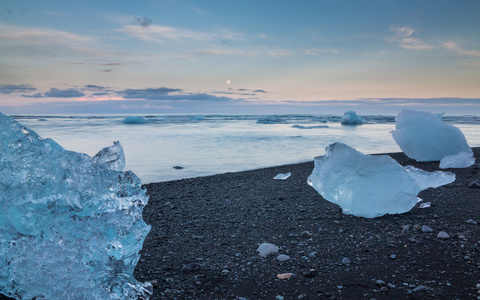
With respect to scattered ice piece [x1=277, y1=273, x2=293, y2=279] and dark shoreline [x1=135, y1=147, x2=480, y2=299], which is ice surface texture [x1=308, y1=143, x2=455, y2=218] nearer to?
dark shoreline [x1=135, y1=147, x2=480, y2=299]

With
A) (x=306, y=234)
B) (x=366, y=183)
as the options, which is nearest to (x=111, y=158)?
(x=306, y=234)

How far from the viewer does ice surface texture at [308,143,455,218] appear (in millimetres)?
3590

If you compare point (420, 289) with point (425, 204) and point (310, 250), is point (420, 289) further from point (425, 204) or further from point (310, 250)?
point (425, 204)

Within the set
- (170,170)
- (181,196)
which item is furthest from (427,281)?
(170,170)

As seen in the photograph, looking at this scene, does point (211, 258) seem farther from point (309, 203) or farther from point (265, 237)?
point (309, 203)

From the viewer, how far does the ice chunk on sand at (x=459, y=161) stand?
6.27 m

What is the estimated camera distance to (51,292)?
1.96 meters

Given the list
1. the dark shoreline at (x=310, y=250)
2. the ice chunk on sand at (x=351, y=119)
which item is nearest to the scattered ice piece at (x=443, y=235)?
the dark shoreline at (x=310, y=250)

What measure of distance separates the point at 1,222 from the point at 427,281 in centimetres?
280

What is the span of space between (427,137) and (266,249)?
5781 millimetres

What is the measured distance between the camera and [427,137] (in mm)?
7125

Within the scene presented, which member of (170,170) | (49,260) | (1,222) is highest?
(1,222)

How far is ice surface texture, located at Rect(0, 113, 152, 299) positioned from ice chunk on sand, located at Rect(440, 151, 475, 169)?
20.4 ft

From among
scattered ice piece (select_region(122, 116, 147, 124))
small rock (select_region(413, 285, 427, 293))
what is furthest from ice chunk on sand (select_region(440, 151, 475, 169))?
scattered ice piece (select_region(122, 116, 147, 124))
